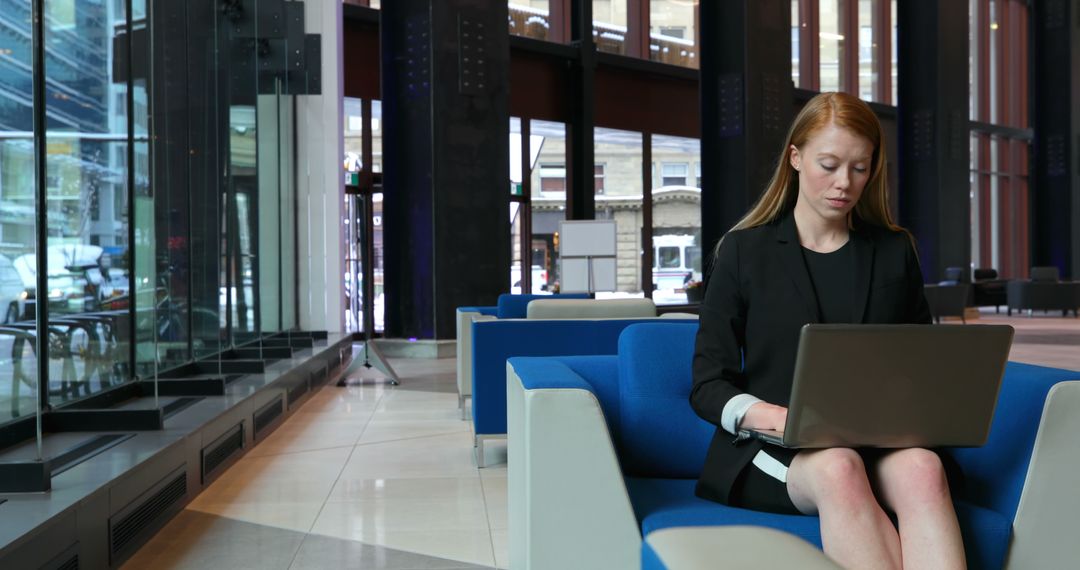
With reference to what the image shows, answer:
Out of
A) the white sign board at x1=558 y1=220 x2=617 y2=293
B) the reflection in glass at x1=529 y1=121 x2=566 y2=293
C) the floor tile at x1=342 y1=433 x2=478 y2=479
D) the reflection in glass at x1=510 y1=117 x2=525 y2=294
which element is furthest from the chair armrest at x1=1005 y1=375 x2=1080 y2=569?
the reflection in glass at x1=529 y1=121 x2=566 y2=293

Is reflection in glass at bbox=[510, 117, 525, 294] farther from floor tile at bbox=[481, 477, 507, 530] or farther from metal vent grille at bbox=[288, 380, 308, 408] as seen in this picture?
floor tile at bbox=[481, 477, 507, 530]

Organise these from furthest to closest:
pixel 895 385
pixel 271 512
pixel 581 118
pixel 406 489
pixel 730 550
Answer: pixel 581 118
pixel 406 489
pixel 271 512
pixel 895 385
pixel 730 550

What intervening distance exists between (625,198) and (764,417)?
49.7 feet

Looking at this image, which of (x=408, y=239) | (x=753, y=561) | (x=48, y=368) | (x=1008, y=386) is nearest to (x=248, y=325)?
(x=408, y=239)

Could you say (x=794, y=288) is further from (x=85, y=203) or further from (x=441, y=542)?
(x=85, y=203)

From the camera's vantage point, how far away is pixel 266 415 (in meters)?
5.72

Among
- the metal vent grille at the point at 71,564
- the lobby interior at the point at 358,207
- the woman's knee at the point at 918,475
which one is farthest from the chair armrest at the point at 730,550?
the metal vent grille at the point at 71,564

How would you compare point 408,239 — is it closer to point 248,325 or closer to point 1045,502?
point 248,325

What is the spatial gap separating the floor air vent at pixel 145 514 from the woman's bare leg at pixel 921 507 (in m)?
2.30

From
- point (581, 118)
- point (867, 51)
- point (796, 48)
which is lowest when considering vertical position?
point (581, 118)

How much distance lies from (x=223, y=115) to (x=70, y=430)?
359 cm

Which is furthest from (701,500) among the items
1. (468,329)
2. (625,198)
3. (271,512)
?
(625,198)

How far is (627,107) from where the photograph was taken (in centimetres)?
1605

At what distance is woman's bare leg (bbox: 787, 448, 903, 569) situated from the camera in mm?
1776
